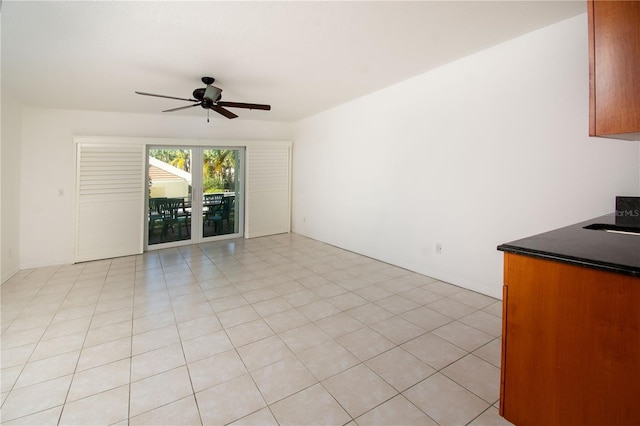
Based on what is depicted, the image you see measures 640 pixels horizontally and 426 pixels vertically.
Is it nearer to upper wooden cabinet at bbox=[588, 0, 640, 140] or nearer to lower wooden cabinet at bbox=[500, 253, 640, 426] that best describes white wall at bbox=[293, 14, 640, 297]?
upper wooden cabinet at bbox=[588, 0, 640, 140]

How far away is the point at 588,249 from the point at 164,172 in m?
6.21

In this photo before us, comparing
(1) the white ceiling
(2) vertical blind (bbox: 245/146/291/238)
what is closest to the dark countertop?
(1) the white ceiling

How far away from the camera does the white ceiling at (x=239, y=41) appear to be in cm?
228

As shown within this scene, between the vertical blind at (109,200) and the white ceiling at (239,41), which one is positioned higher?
the white ceiling at (239,41)

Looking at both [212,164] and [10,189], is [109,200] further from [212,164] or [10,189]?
[212,164]

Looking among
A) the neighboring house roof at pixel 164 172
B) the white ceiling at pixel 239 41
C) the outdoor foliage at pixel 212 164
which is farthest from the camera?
the outdoor foliage at pixel 212 164

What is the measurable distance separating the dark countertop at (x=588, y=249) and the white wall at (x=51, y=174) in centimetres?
615

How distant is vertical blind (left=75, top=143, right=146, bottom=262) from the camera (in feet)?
16.4

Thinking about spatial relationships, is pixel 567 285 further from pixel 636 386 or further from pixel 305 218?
pixel 305 218

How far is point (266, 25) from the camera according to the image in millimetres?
2512

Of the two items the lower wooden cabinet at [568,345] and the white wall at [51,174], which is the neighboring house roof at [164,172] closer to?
the white wall at [51,174]

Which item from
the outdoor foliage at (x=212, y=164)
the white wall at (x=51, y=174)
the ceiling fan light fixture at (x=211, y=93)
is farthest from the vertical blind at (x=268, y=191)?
the ceiling fan light fixture at (x=211, y=93)

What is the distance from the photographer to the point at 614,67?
57.6 inches

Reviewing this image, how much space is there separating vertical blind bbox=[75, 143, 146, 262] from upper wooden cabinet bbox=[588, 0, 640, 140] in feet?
19.6
